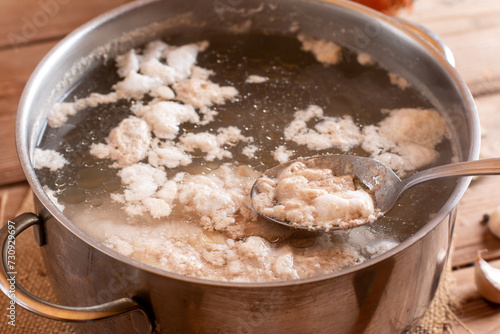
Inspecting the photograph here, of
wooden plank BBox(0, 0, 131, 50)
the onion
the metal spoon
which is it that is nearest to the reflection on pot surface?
the metal spoon

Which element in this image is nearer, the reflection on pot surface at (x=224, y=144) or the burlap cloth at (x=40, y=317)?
the reflection on pot surface at (x=224, y=144)

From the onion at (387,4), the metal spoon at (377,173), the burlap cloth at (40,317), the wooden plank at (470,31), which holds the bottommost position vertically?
the burlap cloth at (40,317)

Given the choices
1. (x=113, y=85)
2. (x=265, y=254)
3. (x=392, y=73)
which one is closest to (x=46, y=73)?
(x=113, y=85)

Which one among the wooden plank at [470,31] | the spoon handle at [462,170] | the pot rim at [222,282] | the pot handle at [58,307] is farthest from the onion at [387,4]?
the pot handle at [58,307]

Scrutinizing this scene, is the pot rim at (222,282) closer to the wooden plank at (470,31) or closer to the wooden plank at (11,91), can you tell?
the wooden plank at (11,91)

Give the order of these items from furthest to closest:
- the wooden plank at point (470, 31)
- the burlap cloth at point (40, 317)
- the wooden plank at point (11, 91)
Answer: the wooden plank at point (470, 31) < the wooden plank at point (11, 91) < the burlap cloth at point (40, 317)
